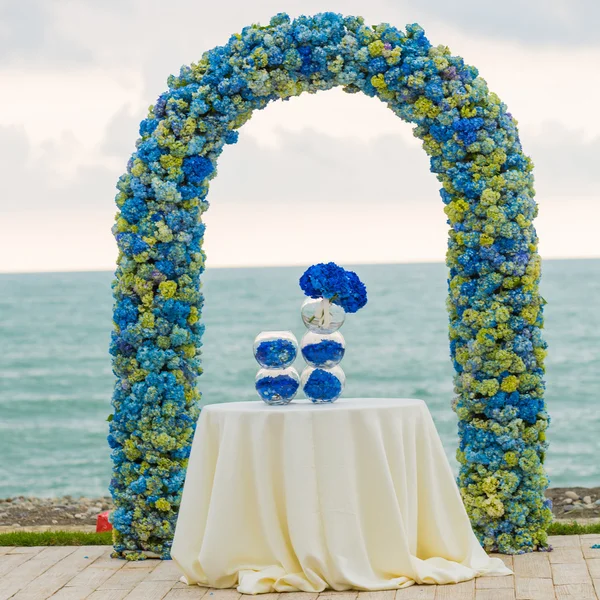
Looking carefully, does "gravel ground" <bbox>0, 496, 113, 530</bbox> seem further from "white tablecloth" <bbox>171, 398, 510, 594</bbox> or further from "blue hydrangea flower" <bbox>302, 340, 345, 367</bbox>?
"blue hydrangea flower" <bbox>302, 340, 345, 367</bbox>

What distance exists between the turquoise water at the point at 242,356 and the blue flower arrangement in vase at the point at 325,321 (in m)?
10.7

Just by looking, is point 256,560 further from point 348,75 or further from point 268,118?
point 268,118

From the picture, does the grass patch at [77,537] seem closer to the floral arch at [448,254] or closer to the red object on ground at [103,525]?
the red object on ground at [103,525]

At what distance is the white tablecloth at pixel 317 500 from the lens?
4.77 metres

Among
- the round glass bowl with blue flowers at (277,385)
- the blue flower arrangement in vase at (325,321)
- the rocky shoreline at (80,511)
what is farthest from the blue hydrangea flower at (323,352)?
the rocky shoreline at (80,511)

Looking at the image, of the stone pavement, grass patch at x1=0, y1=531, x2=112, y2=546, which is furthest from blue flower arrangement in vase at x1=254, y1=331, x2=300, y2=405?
grass patch at x1=0, y1=531, x2=112, y2=546

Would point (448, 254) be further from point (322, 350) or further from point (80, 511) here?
point (80, 511)

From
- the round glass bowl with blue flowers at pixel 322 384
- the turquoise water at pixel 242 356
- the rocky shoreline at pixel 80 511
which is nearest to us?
the round glass bowl with blue flowers at pixel 322 384

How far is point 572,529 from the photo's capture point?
6238mm

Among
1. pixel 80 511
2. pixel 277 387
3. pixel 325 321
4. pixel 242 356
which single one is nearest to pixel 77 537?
pixel 80 511

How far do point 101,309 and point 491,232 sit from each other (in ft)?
91.5

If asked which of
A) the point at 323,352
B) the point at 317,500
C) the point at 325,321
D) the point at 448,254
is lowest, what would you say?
the point at 317,500

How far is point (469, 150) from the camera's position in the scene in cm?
569

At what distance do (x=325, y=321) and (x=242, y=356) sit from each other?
2097 cm
